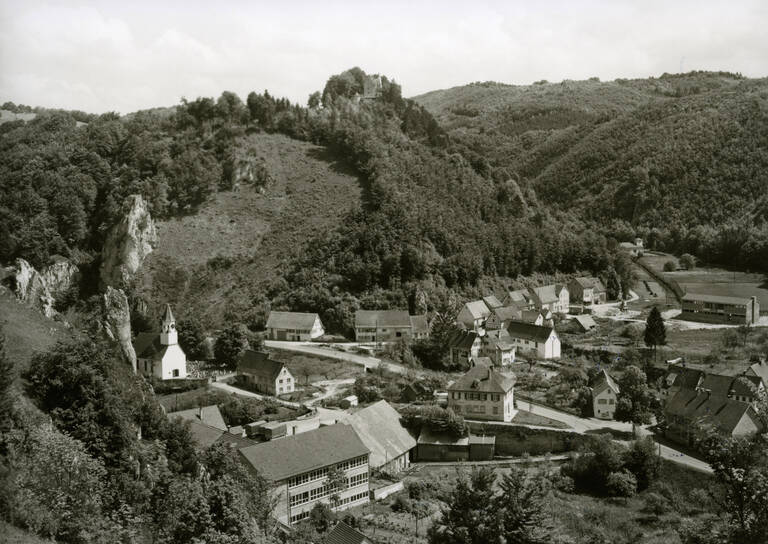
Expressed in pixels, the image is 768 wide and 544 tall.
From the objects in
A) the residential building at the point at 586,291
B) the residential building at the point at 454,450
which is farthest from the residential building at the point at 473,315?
the residential building at the point at 454,450

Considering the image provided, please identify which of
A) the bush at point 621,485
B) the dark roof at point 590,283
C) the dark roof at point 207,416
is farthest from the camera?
the dark roof at point 590,283

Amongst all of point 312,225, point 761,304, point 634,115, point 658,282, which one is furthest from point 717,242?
point 312,225

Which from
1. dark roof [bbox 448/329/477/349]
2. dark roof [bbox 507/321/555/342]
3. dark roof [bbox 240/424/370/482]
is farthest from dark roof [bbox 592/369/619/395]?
dark roof [bbox 240/424/370/482]

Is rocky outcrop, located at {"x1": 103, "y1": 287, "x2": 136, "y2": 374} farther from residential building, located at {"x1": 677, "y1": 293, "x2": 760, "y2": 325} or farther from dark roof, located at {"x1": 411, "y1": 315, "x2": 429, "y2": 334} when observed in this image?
residential building, located at {"x1": 677, "y1": 293, "x2": 760, "y2": 325}

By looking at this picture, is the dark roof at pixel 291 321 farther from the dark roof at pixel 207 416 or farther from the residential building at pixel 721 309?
the residential building at pixel 721 309

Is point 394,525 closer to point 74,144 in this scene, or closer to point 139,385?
point 139,385

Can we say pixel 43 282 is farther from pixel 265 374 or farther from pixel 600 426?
pixel 600 426

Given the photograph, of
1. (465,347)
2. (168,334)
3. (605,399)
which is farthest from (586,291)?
(168,334)
